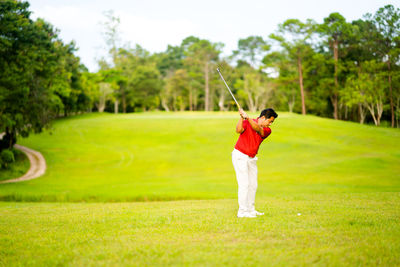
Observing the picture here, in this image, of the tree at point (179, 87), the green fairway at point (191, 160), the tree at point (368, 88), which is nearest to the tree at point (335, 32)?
the tree at point (368, 88)

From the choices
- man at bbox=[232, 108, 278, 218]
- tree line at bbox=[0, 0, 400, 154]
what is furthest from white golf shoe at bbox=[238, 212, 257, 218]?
tree line at bbox=[0, 0, 400, 154]

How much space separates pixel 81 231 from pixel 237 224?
316cm

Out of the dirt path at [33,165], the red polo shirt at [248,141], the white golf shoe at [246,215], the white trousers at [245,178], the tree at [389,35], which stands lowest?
the dirt path at [33,165]

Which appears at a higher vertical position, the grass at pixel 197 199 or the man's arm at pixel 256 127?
the man's arm at pixel 256 127

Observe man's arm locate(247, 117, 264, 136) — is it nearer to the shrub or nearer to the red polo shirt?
the red polo shirt

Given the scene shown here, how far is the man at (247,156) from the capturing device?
8594mm

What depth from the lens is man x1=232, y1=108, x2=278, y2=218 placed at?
859cm

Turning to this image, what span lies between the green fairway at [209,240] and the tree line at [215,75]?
22.7 metres

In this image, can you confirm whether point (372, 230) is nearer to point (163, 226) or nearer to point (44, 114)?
point (163, 226)

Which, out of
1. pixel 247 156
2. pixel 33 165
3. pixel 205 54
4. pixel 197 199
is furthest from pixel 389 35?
pixel 247 156

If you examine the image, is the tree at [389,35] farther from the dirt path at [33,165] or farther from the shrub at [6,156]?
the shrub at [6,156]

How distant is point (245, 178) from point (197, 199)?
10496mm

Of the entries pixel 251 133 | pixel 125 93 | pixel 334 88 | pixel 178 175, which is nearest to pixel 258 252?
pixel 251 133

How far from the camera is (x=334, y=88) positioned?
235 feet
